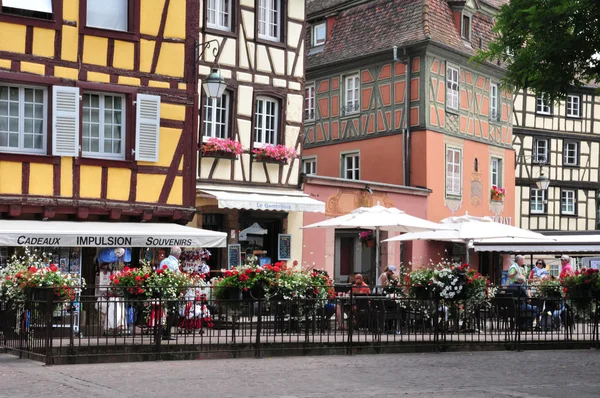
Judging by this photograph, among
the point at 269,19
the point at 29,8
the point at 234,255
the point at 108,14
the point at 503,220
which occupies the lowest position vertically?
the point at 234,255

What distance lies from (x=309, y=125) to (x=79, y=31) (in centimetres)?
1572

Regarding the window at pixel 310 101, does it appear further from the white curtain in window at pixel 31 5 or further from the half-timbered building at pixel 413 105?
the white curtain in window at pixel 31 5

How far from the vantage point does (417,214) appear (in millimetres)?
31453

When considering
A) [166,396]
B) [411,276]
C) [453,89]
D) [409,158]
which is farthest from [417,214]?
[166,396]

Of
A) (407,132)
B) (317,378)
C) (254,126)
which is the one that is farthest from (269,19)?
(317,378)

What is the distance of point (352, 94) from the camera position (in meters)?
34.6

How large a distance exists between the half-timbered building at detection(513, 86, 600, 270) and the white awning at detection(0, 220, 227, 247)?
24752 mm

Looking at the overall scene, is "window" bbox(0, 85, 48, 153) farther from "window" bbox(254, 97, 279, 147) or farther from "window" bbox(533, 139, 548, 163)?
"window" bbox(533, 139, 548, 163)

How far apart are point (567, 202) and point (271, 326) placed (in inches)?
1246

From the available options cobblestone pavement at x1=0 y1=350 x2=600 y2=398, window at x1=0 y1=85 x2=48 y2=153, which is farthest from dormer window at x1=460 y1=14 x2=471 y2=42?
cobblestone pavement at x1=0 y1=350 x2=600 y2=398

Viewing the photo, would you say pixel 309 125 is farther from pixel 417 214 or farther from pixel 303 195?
pixel 303 195

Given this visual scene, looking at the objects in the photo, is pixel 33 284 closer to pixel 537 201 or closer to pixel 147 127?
pixel 147 127

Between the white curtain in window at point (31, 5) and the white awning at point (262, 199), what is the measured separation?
5.49m

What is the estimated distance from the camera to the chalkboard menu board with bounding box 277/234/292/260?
85.0 ft
